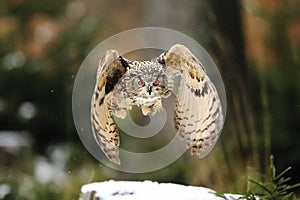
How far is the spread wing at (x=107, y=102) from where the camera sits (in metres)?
0.62

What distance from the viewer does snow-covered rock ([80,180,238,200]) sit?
0.93m

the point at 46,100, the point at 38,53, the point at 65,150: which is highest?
the point at 38,53

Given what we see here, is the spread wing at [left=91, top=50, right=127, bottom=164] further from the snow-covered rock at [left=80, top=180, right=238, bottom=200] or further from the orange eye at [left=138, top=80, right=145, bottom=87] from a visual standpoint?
the snow-covered rock at [left=80, top=180, right=238, bottom=200]

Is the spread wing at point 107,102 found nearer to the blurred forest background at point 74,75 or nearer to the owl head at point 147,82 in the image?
the owl head at point 147,82

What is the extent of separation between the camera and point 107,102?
2.08ft

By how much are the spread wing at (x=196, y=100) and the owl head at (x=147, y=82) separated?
0.01m

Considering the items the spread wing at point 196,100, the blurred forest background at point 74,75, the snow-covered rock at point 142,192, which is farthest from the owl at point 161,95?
the blurred forest background at point 74,75

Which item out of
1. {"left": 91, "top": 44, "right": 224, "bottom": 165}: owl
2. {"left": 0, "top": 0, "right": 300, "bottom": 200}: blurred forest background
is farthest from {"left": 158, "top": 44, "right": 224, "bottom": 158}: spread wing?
{"left": 0, "top": 0, "right": 300, "bottom": 200}: blurred forest background

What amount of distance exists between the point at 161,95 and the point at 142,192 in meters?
0.35

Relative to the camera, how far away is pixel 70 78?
2275mm

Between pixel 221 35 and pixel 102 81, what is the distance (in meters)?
1.05

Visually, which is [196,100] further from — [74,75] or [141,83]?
[74,75]

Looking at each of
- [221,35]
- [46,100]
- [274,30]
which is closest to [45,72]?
[46,100]

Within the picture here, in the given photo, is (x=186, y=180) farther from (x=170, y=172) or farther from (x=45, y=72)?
(x=45, y=72)
